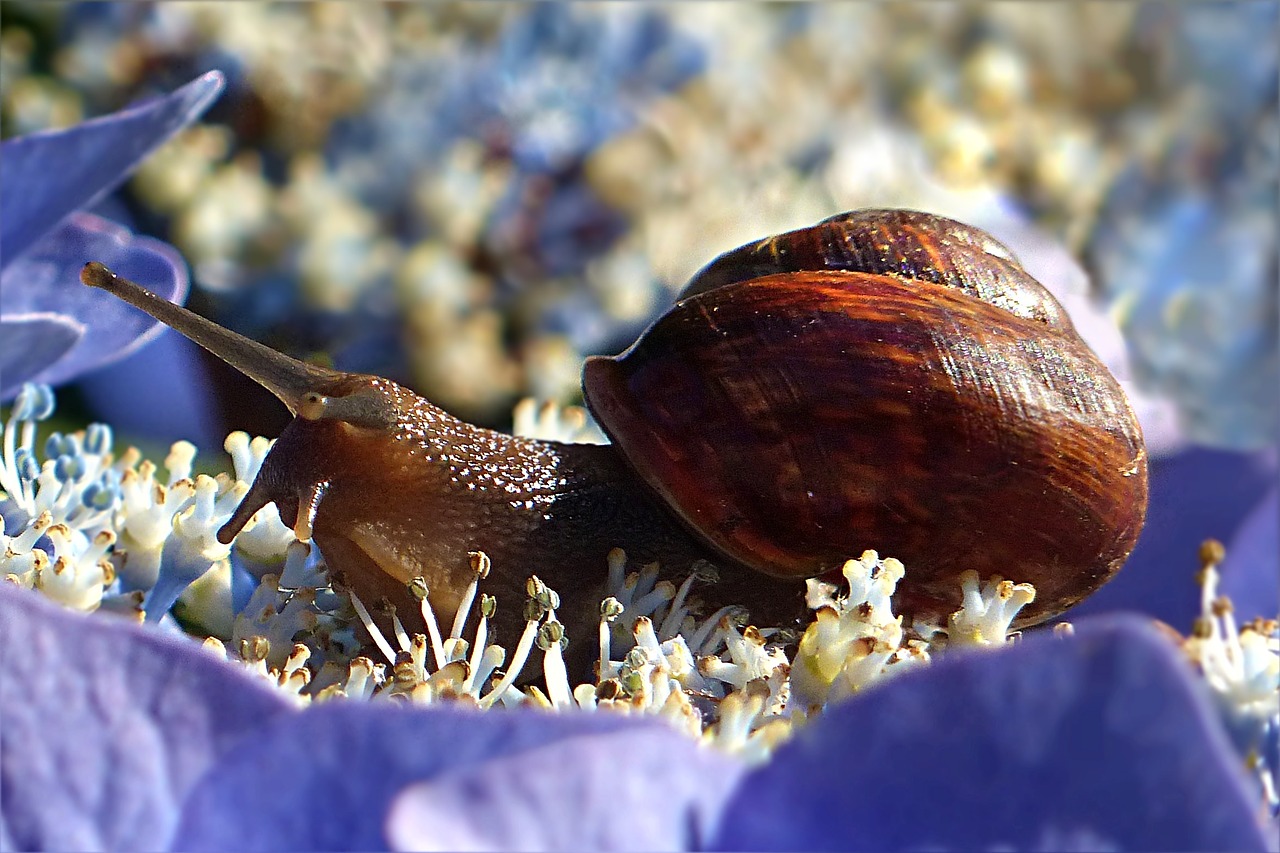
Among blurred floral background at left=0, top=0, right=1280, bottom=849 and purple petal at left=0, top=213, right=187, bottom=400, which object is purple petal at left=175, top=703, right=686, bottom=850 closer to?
blurred floral background at left=0, top=0, right=1280, bottom=849

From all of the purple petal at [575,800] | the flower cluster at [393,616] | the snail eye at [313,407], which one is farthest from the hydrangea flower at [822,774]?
the snail eye at [313,407]

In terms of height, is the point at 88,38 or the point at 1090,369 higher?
the point at 88,38

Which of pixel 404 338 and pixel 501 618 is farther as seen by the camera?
pixel 404 338

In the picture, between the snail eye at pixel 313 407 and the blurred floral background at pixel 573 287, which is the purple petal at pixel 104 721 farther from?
the snail eye at pixel 313 407

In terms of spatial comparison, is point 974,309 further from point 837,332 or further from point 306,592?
point 306,592

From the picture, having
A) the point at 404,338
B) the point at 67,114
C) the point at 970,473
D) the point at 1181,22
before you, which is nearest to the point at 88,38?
the point at 67,114

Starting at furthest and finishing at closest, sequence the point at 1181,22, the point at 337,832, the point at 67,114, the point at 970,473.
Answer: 1. the point at 1181,22
2. the point at 67,114
3. the point at 970,473
4. the point at 337,832
